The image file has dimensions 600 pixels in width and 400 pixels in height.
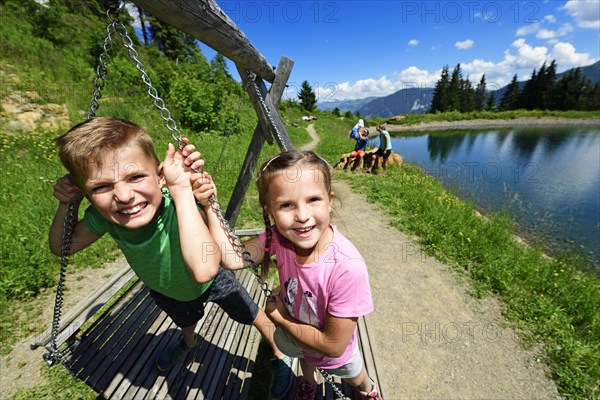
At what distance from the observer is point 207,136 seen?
12.7 metres

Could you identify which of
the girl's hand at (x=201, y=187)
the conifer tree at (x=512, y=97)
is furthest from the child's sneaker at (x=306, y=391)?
the conifer tree at (x=512, y=97)

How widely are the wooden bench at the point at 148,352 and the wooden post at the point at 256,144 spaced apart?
1584mm

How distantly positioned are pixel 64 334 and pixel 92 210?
1.36 m

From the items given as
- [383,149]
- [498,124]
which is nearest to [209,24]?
[383,149]

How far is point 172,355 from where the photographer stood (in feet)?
7.70

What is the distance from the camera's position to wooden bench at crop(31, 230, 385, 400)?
7.16 ft

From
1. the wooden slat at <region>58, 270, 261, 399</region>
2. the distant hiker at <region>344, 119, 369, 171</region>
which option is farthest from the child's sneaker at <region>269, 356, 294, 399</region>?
the distant hiker at <region>344, 119, 369, 171</region>

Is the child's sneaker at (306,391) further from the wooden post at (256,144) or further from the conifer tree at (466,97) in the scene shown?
the conifer tree at (466,97)

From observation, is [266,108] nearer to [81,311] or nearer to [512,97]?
[81,311]

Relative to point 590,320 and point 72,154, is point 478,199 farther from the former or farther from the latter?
point 72,154

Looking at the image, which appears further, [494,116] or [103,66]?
[494,116]

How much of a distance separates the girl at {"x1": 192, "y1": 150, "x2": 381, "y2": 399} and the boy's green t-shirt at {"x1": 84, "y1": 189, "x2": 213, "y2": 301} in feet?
A: 1.10

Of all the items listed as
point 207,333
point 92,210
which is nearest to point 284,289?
→ point 92,210

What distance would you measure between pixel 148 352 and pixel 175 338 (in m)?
0.24
